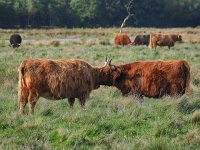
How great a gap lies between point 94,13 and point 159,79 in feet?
234

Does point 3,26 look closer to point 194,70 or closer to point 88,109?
point 194,70

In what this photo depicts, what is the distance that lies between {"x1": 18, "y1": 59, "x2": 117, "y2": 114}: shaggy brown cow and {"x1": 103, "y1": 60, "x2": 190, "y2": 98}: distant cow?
1552 millimetres

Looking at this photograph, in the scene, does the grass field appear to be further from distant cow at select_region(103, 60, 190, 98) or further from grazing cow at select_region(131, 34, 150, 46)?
grazing cow at select_region(131, 34, 150, 46)

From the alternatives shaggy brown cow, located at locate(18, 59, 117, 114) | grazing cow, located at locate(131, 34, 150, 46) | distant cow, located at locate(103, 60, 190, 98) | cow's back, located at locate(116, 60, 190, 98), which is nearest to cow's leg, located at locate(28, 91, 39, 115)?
shaggy brown cow, located at locate(18, 59, 117, 114)

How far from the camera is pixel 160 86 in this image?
1136 centimetres

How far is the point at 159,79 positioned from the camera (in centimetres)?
1138

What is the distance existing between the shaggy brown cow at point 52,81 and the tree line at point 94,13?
5859cm

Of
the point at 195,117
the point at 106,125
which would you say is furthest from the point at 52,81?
the point at 195,117

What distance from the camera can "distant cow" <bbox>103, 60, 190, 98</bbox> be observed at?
11352mm

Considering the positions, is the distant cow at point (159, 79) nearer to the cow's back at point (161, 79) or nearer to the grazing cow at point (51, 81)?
the cow's back at point (161, 79)

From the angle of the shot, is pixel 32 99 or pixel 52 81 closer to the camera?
pixel 32 99

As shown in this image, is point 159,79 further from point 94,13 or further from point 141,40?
point 94,13

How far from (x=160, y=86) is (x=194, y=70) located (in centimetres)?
463

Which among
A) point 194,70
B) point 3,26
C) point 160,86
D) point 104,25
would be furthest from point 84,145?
point 104,25
